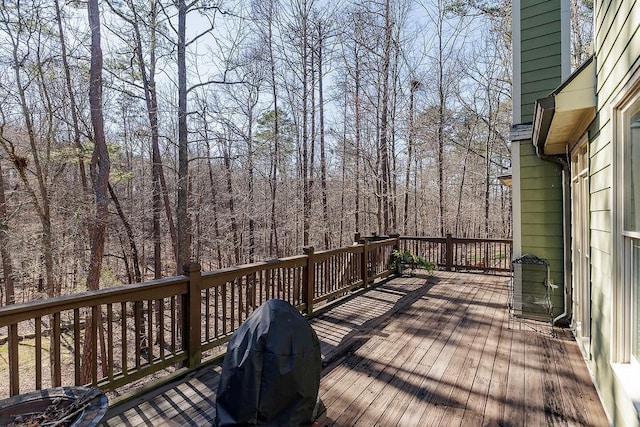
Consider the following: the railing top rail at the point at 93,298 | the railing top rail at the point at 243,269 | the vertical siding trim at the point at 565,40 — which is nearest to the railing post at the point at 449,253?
the vertical siding trim at the point at 565,40

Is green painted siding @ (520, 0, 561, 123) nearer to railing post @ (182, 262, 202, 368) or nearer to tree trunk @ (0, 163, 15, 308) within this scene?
railing post @ (182, 262, 202, 368)

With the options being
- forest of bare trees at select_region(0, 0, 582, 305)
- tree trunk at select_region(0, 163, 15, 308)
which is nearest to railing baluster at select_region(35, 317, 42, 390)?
forest of bare trees at select_region(0, 0, 582, 305)

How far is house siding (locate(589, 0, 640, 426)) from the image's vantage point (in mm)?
1896

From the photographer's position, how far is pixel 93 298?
2.31 meters

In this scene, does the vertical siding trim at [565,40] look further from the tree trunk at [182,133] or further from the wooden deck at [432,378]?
the tree trunk at [182,133]

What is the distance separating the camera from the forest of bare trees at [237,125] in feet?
26.0

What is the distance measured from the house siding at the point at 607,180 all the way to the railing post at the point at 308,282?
2919mm

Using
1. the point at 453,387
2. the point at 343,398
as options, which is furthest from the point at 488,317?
the point at 343,398

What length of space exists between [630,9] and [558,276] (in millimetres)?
3376

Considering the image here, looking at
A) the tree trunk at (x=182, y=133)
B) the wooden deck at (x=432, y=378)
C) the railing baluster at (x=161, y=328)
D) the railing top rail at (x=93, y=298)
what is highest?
the tree trunk at (x=182, y=133)

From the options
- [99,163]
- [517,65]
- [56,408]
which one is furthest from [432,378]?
[99,163]

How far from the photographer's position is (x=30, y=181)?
877cm

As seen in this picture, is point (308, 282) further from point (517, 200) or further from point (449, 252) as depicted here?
point (449, 252)

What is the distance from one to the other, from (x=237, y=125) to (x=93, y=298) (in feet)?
30.7
